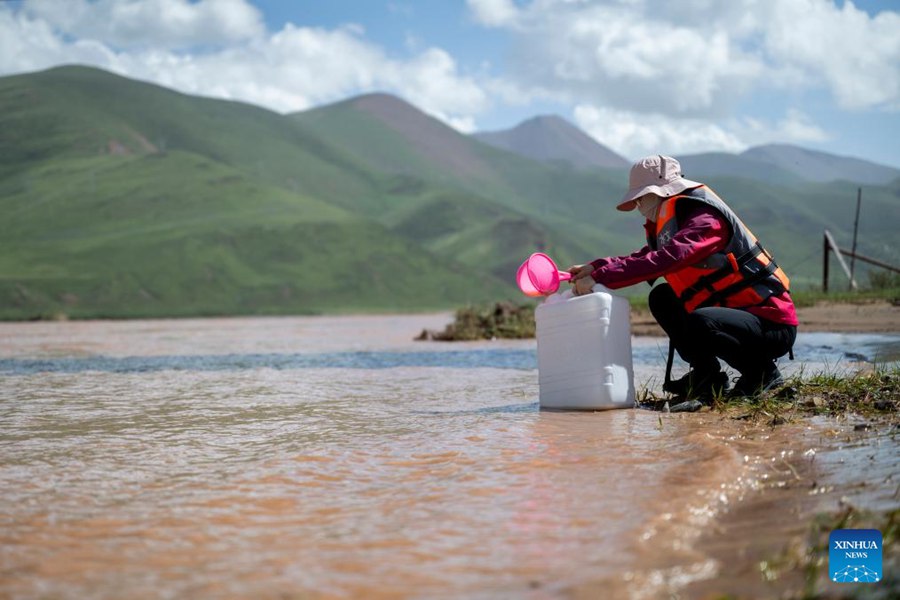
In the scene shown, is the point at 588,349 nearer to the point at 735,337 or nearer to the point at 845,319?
the point at 735,337

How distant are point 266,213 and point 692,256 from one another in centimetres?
7789

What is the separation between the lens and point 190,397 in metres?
6.57

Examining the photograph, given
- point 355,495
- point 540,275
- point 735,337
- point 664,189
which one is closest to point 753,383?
point 735,337

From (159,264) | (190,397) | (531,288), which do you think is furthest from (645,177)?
(159,264)

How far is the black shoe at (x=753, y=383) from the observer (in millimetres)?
5020

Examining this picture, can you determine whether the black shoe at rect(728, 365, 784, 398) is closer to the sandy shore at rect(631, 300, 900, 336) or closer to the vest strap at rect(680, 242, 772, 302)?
the vest strap at rect(680, 242, 772, 302)

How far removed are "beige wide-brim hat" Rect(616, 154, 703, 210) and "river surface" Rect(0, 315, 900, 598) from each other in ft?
3.91

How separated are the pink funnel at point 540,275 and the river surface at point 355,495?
0.70 meters

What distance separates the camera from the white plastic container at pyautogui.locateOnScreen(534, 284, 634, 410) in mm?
5035

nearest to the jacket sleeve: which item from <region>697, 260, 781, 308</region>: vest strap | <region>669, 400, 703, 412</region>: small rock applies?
<region>697, 260, 781, 308</region>: vest strap

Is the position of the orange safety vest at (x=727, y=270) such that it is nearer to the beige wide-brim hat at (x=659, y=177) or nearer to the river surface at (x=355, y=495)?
the beige wide-brim hat at (x=659, y=177)

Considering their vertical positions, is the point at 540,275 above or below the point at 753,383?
above

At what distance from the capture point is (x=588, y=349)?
508 centimetres

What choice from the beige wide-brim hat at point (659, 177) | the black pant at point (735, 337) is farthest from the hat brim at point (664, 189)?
the black pant at point (735, 337)
